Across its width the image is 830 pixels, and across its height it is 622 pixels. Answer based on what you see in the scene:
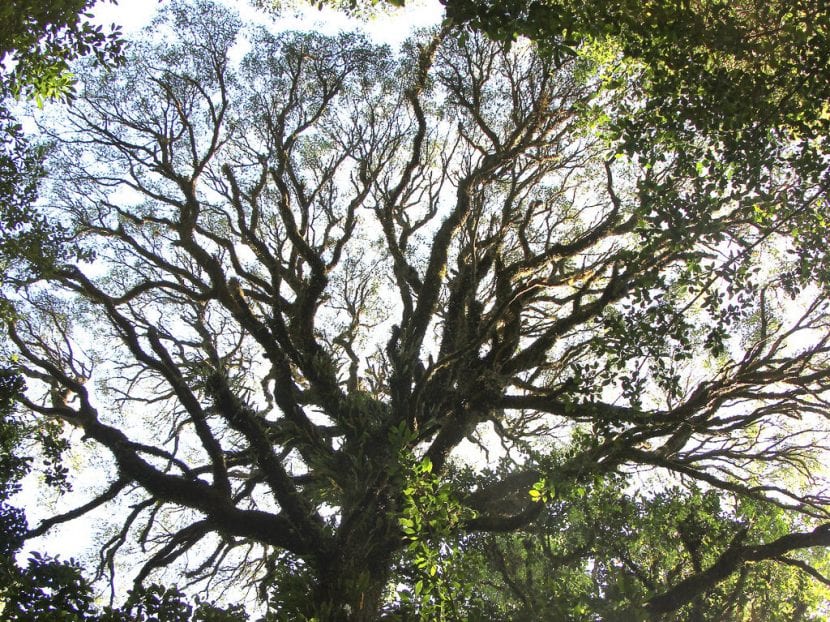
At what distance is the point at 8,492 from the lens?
525cm

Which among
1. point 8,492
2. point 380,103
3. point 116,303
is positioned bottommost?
point 8,492

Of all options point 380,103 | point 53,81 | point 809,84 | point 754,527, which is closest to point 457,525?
point 809,84

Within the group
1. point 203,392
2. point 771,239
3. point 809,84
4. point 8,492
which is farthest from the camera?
point 203,392

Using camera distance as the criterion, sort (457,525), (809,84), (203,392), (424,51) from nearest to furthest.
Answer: (809,84) < (457,525) < (203,392) < (424,51)

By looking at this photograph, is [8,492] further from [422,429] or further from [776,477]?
[776,477]

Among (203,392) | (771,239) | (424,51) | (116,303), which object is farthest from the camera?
(424,51)

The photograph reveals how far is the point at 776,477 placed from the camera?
9.88 meters

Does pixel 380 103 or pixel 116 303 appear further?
pixel 380 103

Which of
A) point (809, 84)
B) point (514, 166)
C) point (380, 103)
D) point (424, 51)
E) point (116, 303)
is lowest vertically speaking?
point (809, 84)

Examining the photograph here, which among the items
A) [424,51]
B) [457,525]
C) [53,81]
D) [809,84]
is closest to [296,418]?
[457,525]

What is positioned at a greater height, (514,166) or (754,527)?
(514,166)

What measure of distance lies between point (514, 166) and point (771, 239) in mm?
4104

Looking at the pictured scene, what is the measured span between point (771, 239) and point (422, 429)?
514 centimetres

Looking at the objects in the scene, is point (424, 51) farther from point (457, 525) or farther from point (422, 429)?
point (457, 525)
